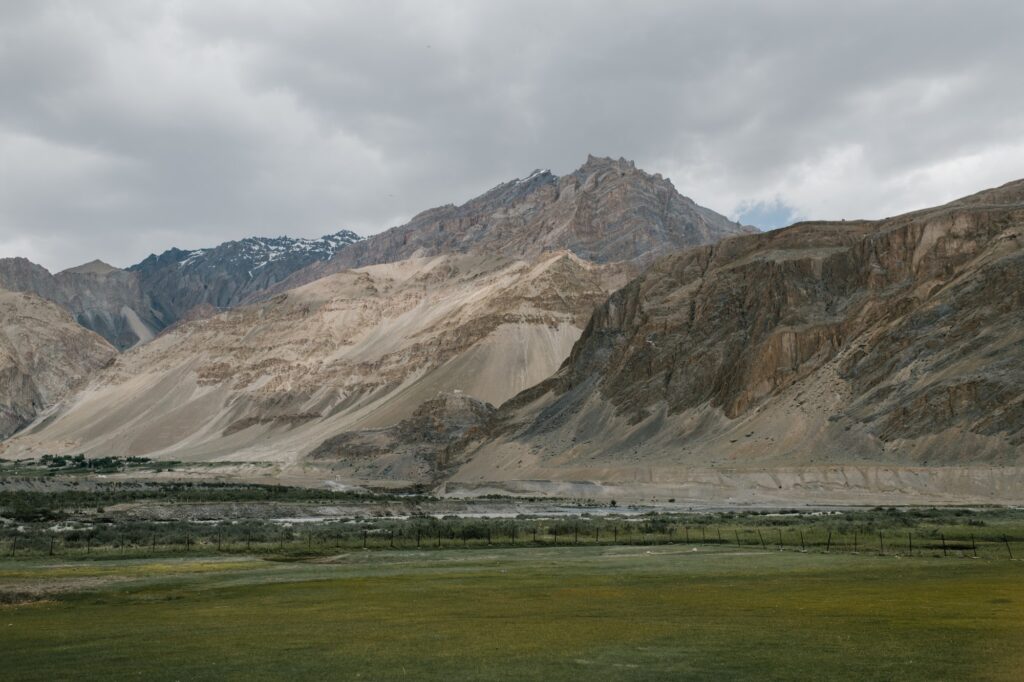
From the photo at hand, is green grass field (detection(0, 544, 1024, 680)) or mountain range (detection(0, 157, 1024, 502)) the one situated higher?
mountain range (detection(0, 157, 1024, 502))

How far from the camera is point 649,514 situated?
79.3 m

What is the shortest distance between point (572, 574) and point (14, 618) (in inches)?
704

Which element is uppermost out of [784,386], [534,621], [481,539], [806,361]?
[806,361]

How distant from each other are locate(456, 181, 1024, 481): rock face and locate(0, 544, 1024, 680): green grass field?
213 ft

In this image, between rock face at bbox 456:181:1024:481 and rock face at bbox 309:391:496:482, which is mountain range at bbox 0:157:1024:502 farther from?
rock face at bbox 309:391:496:482

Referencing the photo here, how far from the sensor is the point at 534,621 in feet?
80.5

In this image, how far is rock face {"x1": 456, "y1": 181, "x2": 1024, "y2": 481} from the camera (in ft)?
330

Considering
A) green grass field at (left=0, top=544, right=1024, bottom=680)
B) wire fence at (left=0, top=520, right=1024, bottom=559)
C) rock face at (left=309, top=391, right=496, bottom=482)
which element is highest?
rock face at (left=309, top=391, right=496, bottom=482)

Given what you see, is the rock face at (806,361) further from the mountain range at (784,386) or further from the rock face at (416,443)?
the rock face at (416,443)

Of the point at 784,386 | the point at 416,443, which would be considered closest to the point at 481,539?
the point at 784,386

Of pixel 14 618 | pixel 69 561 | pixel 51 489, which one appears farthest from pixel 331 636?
pixel 51 489

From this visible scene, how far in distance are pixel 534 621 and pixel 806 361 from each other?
106413 mm

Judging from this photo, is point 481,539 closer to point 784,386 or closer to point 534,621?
point 534,621

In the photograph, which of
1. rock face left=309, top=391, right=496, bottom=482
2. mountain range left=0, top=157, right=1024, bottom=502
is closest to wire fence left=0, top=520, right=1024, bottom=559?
mountain range left=0, top=157, right=1024, bottom=502
